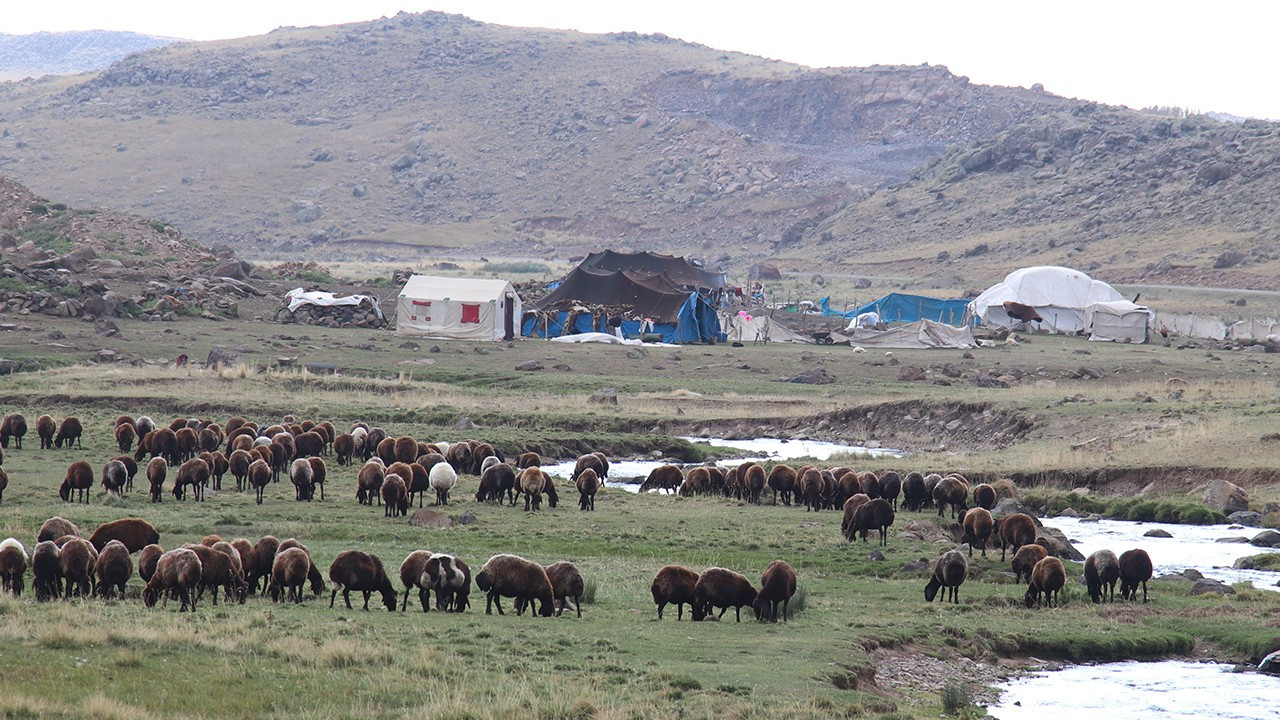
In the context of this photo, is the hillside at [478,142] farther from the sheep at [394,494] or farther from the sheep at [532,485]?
the sheep at [394,494]

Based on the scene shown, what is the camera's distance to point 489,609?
52.3 ft

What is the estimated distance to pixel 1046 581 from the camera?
18.3 meters

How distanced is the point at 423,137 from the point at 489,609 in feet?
507

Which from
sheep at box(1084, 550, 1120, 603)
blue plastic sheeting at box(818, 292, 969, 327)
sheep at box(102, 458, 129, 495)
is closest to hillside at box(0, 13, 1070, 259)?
blue plastic sheeting at box(818, 292, 969, 327)

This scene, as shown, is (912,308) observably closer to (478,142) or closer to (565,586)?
(565,586)

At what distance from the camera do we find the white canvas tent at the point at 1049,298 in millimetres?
66938

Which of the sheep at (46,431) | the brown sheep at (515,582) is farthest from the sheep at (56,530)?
the sheep at (46,431)

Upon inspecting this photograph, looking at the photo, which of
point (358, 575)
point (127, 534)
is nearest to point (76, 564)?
point (127, 534)

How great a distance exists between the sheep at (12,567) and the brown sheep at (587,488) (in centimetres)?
1239

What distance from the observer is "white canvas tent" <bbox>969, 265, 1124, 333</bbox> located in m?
66.9

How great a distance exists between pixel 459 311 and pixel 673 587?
44.1 meters

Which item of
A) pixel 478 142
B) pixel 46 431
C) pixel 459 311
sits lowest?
pixel 46 431

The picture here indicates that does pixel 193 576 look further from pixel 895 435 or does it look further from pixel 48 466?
pixel 895 435

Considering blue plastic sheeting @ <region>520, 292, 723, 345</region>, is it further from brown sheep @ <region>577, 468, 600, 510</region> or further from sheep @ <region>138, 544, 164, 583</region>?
sheep @ <region>138, 544, 164, 583</region>
